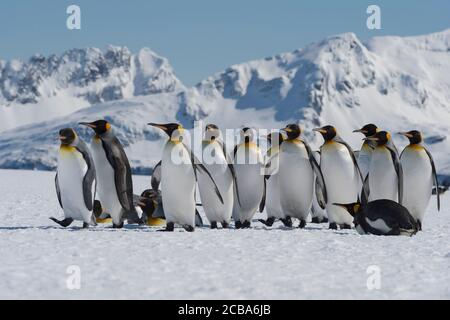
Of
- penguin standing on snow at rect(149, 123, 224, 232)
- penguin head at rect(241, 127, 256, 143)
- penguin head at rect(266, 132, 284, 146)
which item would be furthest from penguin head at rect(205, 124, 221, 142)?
penguin head at rect(266, 132, 284, 146)

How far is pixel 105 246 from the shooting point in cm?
627

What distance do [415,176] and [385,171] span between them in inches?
24.0

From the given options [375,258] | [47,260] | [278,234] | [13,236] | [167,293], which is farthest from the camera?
[278,234]

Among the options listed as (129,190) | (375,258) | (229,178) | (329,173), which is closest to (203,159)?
(229,178)

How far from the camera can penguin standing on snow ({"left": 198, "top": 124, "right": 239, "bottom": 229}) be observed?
8.72 metres

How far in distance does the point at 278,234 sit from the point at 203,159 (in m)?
1.74

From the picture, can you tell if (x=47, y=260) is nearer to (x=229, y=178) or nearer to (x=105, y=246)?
(x=105, y=246)

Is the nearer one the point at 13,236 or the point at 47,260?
the point at 47,260

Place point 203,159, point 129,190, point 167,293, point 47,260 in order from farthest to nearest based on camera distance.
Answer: point 203,159, point 129,190, point 47,260, point 167,293

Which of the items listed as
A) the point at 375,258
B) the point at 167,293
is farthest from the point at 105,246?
the point at 375,258

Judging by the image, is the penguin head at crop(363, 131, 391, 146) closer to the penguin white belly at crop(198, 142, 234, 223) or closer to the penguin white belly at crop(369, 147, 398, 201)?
the penguin white belly at crop(369, 147, 398, 201)

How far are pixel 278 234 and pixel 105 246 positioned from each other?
87.2 inches

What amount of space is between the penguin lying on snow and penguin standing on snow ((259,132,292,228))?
4.54 feet
